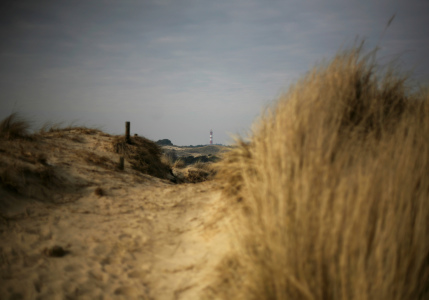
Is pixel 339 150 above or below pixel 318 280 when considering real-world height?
above

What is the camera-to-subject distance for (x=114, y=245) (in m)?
3.34

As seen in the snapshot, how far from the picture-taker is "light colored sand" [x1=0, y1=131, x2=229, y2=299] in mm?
2520

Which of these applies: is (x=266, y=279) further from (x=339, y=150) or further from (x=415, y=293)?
(x=339, y=150)

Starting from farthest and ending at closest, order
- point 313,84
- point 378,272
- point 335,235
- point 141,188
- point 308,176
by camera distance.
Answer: point 141,188
point 313,84
point 308,176
point 335,235
point 378,272

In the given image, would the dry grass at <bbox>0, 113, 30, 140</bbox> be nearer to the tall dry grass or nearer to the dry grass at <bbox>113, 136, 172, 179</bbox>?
the dry grass at <bbox>113, 136, 172, 179</bbox>

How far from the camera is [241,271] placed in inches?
82.9

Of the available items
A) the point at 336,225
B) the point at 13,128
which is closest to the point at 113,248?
the point at 336,225

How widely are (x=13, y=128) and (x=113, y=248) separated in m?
4.94

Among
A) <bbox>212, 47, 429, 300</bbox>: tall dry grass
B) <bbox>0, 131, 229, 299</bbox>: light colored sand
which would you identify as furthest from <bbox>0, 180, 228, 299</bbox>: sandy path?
<bbox>212, 47, 429, 300</bbox>: tall dry grass

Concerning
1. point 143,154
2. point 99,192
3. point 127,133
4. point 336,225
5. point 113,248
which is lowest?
point 113,248

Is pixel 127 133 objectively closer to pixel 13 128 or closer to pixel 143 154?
pixel 143 154

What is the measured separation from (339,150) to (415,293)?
3.76 feet

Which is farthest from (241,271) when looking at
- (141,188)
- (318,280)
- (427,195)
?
(141,188)

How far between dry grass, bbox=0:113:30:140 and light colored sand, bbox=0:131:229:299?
2.70 m
